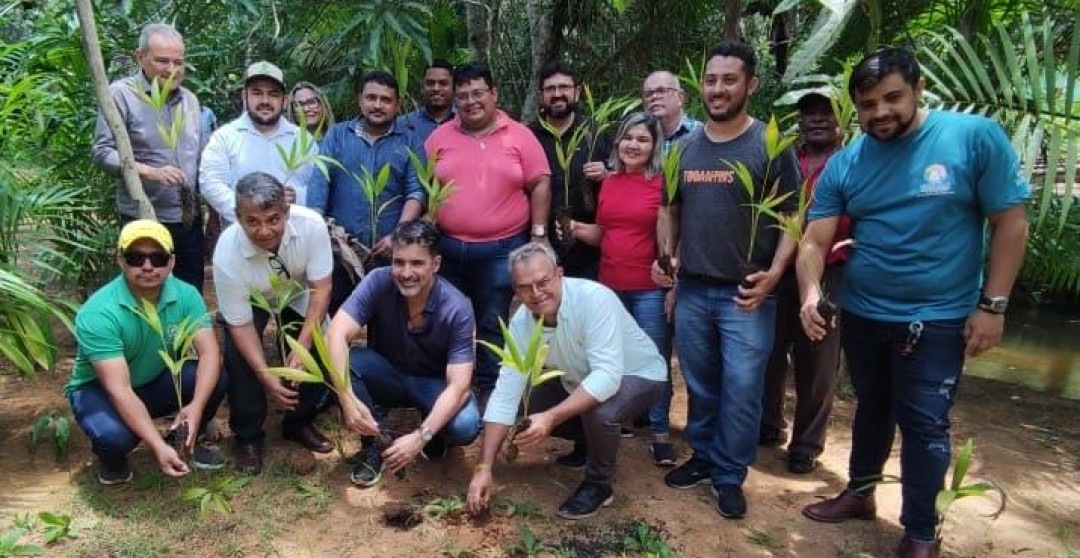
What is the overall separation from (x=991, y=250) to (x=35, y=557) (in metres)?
3.26

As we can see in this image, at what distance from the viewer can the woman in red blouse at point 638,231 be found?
10.8 ft

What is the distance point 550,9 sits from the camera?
18.8 feet

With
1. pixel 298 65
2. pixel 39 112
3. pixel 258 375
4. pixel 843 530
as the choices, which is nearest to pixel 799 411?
pixel 843 530

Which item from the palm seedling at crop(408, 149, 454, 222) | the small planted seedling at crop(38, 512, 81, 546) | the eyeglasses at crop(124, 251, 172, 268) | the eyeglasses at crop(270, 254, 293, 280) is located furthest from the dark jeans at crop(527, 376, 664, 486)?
the small planted seedling at crop(38, 512, 81, 546)

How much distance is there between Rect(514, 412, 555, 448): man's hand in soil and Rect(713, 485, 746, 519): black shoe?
2.58ft

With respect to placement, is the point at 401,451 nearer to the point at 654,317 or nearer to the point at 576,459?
the point at 576,459

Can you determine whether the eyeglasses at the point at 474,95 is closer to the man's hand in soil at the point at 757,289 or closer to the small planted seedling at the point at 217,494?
the man's hand in soil at the point at 757,289

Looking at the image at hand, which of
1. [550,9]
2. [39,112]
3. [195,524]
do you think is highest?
[550,9]

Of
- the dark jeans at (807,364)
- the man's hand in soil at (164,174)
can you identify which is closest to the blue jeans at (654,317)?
the dark jeans at (807,364)

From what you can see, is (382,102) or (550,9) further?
(550,9)

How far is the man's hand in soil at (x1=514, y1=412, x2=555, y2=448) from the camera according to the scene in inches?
104

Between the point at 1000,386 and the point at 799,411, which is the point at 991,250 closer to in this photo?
the point at 799,411

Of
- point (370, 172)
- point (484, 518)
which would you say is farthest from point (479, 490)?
point (370, 172)

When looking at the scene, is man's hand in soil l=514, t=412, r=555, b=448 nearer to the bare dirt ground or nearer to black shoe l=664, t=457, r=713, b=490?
the bare dirt ground
